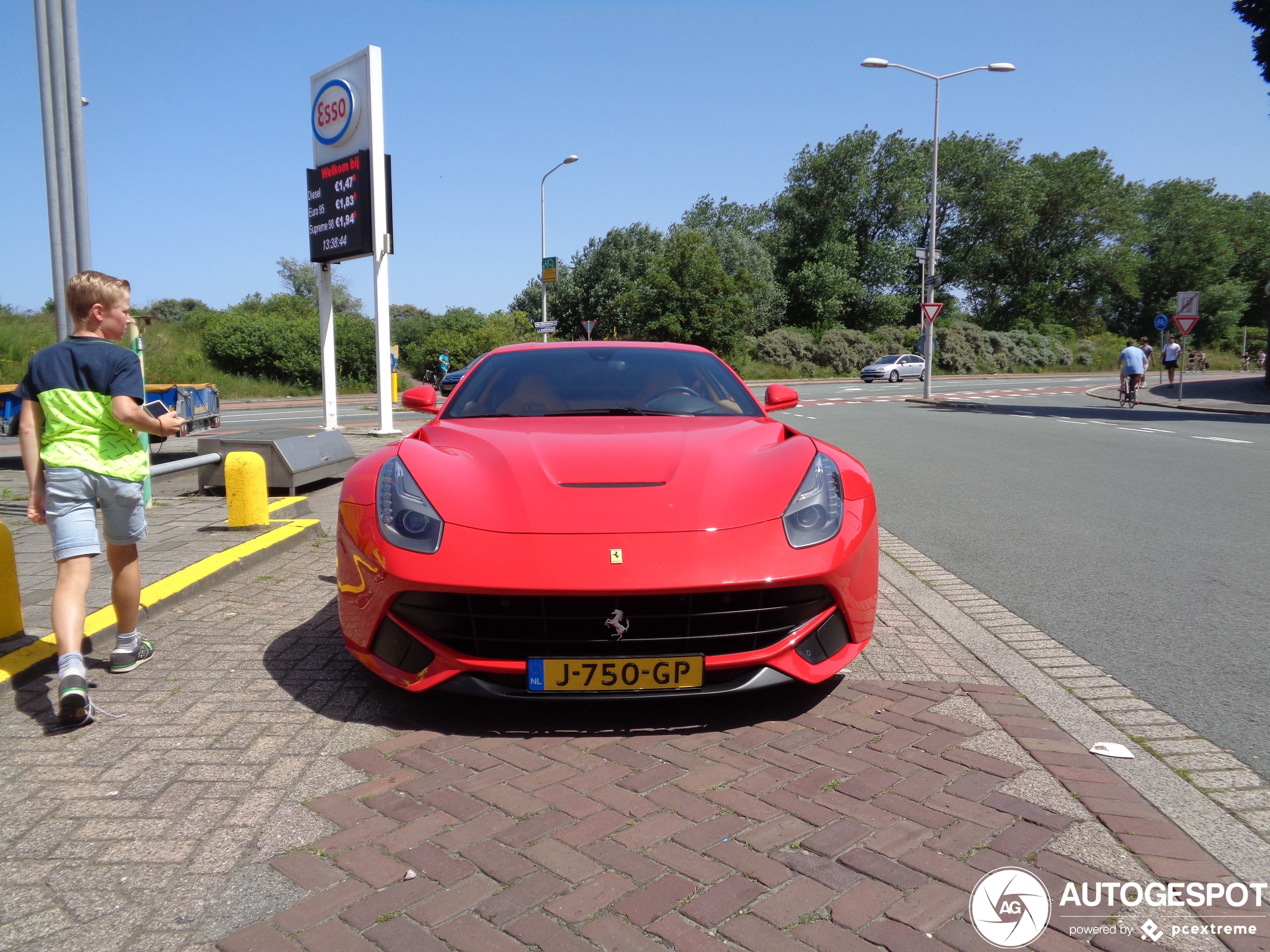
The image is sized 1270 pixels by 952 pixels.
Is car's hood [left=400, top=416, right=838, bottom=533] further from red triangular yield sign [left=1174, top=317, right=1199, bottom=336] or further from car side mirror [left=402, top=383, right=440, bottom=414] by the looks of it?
red triangular yield sign [left=1174, top=317, right=1199, bottom=336]

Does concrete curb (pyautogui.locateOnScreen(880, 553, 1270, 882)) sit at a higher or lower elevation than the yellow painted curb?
lower

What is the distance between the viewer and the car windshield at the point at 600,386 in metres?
4.16

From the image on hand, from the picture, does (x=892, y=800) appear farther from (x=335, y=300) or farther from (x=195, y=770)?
(x=335, y=300)

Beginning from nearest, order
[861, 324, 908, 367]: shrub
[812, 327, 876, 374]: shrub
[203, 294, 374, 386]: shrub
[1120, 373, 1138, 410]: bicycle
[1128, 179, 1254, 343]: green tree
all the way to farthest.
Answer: [1120, 373, 1138, 410]: bicycle, [203, 294, 374, 386]: shrub, [812, 327, 876, 374]: shrub, [861, 324, 908, 367]: shrub, [1128, 179, 1254, 343]: green tree

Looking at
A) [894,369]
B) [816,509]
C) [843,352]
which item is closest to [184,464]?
[816,509]

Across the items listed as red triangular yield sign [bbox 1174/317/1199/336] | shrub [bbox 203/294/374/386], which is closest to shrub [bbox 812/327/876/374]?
shrub [bbox 203/294/374/386]

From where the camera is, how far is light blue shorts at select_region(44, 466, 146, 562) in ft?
11.1

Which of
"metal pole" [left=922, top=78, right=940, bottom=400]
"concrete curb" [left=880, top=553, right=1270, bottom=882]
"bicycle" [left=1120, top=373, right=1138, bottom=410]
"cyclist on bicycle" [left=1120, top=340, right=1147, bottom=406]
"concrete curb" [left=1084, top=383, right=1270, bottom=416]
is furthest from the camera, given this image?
"metal pole" [left=922, top=78, right=940, bottom=400]

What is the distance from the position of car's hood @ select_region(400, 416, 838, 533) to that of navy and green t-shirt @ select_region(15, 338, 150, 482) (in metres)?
1.06

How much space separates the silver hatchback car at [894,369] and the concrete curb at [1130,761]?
4224 centimetres

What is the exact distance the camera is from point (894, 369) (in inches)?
1785

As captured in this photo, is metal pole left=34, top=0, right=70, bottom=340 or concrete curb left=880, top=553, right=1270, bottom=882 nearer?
concrete curb left=880, top=553, right=1270, bottom=882

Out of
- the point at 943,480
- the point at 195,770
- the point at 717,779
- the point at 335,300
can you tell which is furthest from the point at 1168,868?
the point at 335,300

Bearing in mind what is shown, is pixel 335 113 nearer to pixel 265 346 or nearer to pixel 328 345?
pixel 328 345
